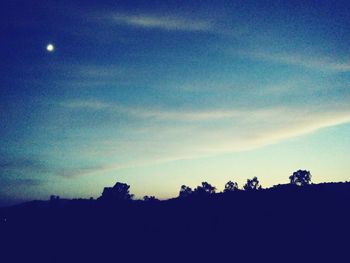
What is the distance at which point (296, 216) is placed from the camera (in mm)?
31859

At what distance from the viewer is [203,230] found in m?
34.1

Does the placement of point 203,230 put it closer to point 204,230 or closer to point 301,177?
point 204,230

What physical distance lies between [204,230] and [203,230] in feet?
0.41

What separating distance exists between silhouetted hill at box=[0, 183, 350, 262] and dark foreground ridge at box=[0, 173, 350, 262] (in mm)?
83

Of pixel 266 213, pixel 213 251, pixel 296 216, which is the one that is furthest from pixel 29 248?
pixel 296 216

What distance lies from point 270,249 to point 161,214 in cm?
1645

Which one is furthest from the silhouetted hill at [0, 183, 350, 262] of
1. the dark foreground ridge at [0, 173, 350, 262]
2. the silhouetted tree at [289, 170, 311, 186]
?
the silhouetted tree at [289, 170, 311, 186]

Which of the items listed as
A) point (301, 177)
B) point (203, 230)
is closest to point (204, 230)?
point (203, 230)

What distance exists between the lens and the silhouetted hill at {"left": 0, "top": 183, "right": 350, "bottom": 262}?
2803cm

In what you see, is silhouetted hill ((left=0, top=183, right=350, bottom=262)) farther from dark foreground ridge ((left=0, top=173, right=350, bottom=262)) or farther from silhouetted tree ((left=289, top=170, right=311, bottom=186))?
silhouetted tree ((left=289, top=170, right=311, bottom=186))

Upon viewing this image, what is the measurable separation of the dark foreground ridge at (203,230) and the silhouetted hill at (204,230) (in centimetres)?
8

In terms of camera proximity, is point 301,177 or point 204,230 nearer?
point 204,230

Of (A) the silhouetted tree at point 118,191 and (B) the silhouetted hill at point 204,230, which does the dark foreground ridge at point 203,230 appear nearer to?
(B) the silhouetted hill at point 204,230

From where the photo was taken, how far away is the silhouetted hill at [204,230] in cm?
2803
